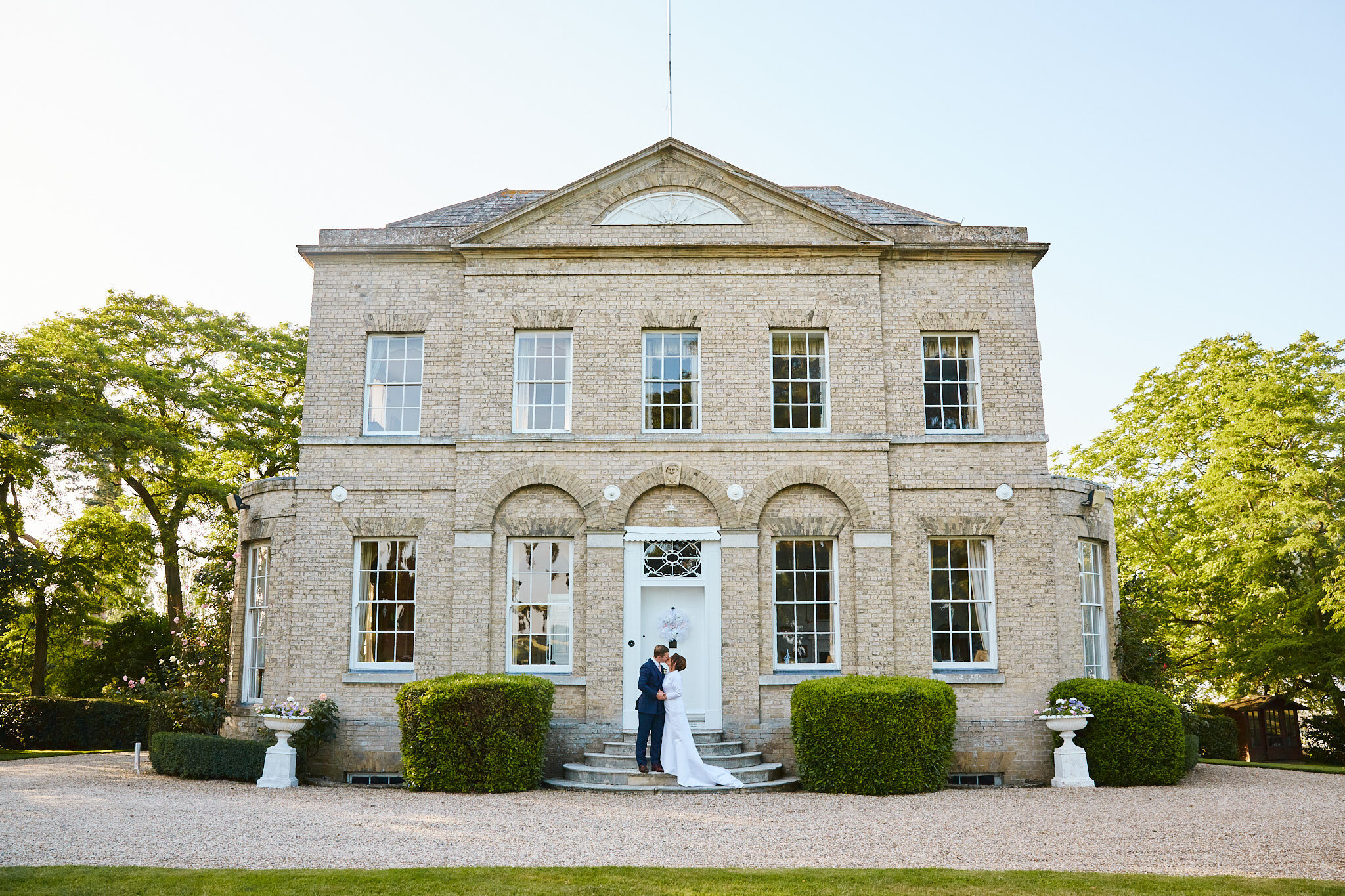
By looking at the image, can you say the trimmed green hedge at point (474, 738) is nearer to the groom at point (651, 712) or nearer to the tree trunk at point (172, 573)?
the groom at point (651, 712)

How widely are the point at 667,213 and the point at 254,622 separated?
9587 millimetres

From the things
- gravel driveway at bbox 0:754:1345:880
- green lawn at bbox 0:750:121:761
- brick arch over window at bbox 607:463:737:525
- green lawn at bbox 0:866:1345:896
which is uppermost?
brick arch over window at bbox 607:463:737:525

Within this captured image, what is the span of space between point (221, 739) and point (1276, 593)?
72.8ft

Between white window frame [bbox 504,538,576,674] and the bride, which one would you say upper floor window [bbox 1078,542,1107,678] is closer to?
the bride

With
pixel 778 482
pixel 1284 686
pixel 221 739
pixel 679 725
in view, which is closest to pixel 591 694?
pixel 679 725

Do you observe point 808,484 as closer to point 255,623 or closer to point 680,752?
point 680,752

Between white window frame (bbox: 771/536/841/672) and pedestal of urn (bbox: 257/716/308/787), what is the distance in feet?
22.7

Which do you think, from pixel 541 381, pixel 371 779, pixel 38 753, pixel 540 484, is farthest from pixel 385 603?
pixel 38 753

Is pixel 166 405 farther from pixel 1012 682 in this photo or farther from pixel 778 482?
pixel 1012 682

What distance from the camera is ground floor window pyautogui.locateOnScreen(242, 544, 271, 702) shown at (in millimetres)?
15969

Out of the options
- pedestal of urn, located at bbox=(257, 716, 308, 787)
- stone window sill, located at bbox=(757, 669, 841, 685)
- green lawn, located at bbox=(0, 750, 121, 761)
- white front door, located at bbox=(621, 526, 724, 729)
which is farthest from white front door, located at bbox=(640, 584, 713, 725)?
green lawn, located at bbox=(0, 750, 121, 761)

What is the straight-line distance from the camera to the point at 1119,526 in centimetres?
2795

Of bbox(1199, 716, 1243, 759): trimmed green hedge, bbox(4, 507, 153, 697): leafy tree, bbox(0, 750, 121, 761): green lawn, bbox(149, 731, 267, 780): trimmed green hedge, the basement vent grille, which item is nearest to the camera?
bbox(149, 731, 267, 780): trimmed green hedge

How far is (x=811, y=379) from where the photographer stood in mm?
15875
